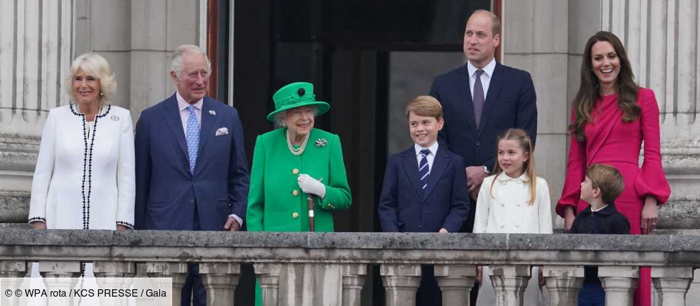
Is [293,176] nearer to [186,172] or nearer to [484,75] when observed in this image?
[186,172]

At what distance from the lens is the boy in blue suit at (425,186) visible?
34.8 feet

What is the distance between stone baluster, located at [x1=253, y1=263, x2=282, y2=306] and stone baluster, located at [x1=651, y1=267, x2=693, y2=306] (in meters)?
1.74

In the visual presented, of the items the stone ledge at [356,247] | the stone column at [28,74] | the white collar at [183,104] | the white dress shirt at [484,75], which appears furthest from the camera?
the stone column at [28,74]

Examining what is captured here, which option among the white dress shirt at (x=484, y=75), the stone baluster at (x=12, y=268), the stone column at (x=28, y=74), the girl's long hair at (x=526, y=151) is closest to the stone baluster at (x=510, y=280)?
the girl's long hair at (x=526, y=151)

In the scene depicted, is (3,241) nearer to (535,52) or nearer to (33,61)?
(33,61)

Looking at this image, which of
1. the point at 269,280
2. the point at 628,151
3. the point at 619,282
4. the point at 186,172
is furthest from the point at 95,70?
the point at 619,282

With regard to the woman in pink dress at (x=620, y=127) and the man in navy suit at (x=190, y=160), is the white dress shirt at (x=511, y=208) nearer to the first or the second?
the woman in pink dress at (x=620, y=127)

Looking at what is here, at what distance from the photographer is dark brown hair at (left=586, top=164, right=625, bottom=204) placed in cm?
1018

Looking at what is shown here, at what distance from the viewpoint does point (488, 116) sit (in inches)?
434

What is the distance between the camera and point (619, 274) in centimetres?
973

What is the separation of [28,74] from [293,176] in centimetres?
219

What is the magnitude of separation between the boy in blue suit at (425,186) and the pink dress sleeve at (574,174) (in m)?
0.51

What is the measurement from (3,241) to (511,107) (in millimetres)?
2835

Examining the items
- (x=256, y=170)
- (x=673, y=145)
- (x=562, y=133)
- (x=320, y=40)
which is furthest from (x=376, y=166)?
(x=256, y=170)
